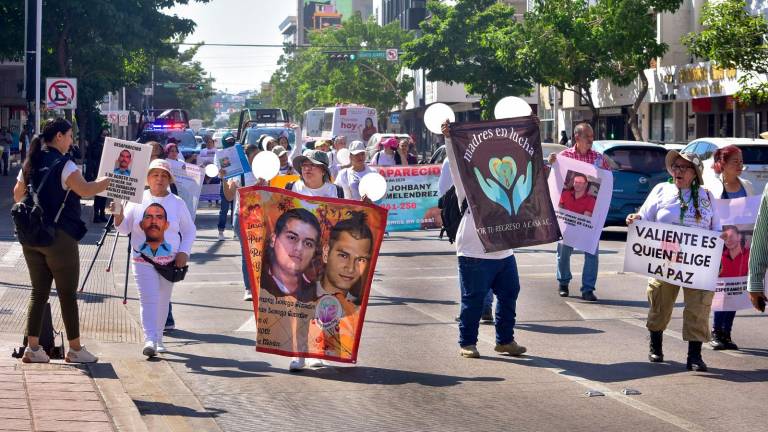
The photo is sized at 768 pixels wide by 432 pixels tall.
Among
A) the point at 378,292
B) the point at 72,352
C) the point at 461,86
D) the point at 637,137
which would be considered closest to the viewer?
the point at 72,352

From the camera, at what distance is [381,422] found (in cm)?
758

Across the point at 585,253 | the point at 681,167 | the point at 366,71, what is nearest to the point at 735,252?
the point at 681,167

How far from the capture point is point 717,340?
1052 centimetres

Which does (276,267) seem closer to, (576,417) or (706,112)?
(576,417)

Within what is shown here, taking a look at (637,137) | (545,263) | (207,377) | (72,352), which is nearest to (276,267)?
(207,377)

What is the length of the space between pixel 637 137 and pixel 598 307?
28322 millimetres

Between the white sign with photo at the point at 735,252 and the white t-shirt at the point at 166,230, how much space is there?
429 cm

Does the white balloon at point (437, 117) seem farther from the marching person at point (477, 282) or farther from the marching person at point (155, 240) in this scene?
the marching person at point (155, 240)

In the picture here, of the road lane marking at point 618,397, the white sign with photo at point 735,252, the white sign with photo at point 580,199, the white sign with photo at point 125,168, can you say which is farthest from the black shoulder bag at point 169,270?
the white sign with photo at point 580,199

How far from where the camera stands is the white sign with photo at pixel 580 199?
507 inches

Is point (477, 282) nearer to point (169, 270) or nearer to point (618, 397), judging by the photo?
point (618, 397)

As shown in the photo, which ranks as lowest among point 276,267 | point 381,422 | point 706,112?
point 381,422

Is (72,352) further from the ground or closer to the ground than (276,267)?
closer to the ground

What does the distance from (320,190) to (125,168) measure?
1609 mm
